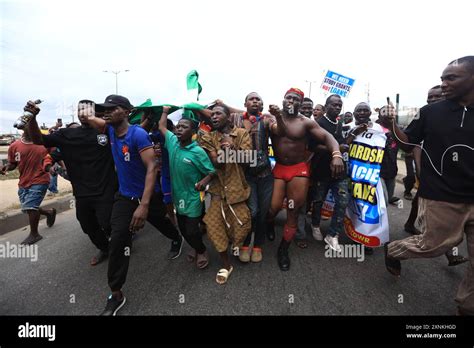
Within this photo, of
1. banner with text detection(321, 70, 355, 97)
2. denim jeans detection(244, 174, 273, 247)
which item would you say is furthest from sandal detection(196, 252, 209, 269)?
banner with text detection(321, 70, 355, 97)

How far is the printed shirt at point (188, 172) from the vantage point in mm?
2623

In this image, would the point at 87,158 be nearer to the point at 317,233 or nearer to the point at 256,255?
the point at 256,255

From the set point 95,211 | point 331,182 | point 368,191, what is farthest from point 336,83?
point 95,211

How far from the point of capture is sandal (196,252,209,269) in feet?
9.34

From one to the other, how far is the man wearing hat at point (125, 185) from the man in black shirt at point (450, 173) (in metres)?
2.48

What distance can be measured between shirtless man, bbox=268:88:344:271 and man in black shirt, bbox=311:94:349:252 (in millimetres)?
579

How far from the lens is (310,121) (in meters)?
2.72

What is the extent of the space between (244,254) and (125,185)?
162 centimetres

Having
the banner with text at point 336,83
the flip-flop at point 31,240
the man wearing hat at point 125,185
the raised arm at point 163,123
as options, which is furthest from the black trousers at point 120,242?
the banner with text at point 336,83

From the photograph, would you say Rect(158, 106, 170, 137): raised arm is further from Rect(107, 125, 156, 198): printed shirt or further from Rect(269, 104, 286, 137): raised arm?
Rect(269, 104, 286, 137): raised arm

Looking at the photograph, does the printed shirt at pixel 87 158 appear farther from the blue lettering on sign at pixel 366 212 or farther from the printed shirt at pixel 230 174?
the blue lettering on sign at pixel 366 212

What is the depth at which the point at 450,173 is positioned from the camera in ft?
6.28
